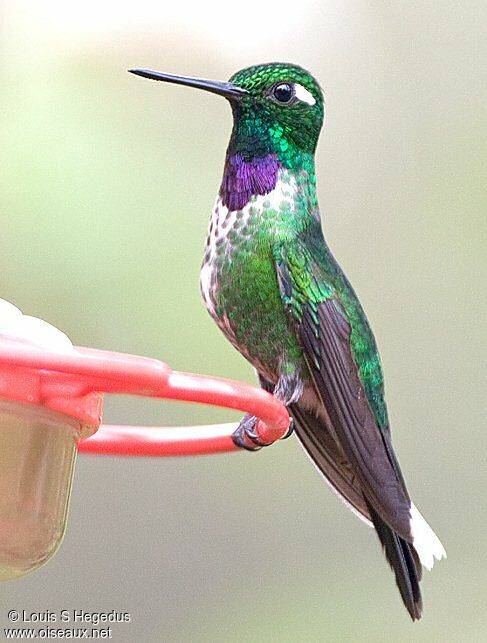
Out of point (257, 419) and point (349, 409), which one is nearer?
point (257, 419)

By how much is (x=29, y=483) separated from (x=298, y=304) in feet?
2.57

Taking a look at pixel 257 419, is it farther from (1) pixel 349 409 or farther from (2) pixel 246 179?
(2) pixel 246 179

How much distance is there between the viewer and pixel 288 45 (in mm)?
4391

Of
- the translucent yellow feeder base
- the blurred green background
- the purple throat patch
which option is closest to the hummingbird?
the purple throat patch

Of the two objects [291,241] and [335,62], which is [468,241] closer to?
[335,62]

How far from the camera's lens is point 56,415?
157 cm

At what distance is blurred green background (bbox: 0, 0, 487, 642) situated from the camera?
3541 mm

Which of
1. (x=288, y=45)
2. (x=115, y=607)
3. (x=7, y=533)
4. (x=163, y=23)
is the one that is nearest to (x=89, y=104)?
(x=163, y=23)

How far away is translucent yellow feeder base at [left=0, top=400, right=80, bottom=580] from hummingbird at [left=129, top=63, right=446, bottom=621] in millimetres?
615

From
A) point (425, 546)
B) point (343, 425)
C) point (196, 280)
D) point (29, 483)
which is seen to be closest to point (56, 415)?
point (29, 483)

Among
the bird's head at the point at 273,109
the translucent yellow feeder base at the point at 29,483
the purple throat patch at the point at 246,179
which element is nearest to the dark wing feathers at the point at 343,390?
the purple throat patch at the point at 246,179

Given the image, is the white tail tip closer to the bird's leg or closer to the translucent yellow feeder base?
the bird's leg

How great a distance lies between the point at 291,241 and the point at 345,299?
0.53 feet

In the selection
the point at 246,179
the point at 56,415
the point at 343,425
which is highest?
the point at 246,179
